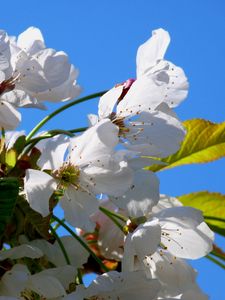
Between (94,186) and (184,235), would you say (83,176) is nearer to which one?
(94,186)

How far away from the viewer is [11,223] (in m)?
1.38

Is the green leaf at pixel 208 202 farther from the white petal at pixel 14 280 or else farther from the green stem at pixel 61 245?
the white petal at pixel 14 280

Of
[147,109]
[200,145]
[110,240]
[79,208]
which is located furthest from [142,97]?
[200,145]

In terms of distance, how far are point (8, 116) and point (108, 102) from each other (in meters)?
0.18

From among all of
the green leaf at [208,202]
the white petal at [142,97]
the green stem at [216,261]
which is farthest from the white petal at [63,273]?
the green leaf at [208,202]

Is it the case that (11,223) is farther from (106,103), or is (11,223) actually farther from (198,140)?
(198,140)

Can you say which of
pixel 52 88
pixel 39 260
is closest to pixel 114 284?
pixel 39 260

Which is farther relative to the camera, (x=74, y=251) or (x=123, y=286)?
(x=74, y=251)

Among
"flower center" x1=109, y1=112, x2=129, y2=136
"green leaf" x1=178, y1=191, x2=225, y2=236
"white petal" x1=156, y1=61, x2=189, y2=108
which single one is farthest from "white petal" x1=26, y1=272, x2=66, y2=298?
"green leaf" x1=178, y1=191, x2=225, y2=236

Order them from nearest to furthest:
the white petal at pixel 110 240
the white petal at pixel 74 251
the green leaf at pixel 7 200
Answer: the green leaf at pixel 7 200
the white petal at pixel 74 251
the white petal at pixel 110 240

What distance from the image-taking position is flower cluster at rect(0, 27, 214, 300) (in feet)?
4.39

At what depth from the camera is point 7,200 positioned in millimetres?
1260

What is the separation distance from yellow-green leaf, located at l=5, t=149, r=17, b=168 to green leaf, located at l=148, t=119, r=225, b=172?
0.59 meters

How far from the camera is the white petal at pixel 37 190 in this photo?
1.31m
